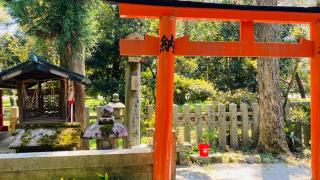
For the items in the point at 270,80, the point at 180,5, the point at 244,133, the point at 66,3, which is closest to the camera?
the point at 180,5

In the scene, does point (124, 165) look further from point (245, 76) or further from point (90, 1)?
point (245, 76)

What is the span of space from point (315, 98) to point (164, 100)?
223 cm

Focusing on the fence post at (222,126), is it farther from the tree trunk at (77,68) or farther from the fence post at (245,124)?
the tree trunk at (77,68)

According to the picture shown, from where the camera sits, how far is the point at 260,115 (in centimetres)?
950

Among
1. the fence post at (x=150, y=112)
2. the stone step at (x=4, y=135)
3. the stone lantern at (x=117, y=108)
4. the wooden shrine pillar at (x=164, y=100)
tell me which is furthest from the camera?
the fence post at (x=150, y=112)

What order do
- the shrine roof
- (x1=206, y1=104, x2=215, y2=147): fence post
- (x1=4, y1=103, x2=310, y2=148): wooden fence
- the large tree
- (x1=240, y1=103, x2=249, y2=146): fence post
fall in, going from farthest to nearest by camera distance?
(x1=240, y1=103, x2=249, y2=146): fence post → (x1=206, y1=104, x2=215, y2=147): fence post → (x1=4, y1=103, x2=310, y2=148): wooden fence → the large tree → the shrine roof

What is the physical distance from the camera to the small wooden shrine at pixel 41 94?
19.6ft

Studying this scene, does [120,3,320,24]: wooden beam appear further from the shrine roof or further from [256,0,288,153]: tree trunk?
[256,0,288,153]: tree trunk

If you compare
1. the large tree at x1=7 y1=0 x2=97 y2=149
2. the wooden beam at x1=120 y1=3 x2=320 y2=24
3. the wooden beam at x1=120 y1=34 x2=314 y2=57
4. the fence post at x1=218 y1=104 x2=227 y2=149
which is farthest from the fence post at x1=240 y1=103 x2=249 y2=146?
the wooden beam at x1=120 y1=3 x2=320 y2=24

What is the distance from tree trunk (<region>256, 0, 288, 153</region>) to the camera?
9.16m

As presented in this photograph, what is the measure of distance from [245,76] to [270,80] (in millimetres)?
5185

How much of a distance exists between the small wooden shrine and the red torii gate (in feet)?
6.38

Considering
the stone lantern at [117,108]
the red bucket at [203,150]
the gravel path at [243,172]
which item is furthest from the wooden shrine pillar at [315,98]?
the stone lantern at [117,108]

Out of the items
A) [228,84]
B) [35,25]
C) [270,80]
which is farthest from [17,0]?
[228,84]
